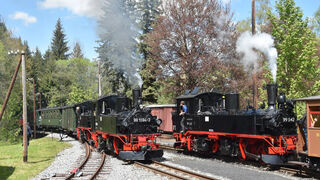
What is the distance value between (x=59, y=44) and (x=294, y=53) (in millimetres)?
73991

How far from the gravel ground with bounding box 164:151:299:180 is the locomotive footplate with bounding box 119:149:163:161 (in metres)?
0.71

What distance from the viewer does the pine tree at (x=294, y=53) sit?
1468 centimetres

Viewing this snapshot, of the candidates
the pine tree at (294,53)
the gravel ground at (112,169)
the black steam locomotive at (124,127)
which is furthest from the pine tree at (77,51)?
the pine tree at (294,53)

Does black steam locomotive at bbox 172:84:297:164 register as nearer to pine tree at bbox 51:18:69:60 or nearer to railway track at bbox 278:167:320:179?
railway track at bbox 278:167:320:179

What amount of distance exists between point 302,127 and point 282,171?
176 centimetres

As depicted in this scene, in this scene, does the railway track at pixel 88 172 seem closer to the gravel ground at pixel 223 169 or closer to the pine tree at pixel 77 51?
the gravel ground at pixel 223 169

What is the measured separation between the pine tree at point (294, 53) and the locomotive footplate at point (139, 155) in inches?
264

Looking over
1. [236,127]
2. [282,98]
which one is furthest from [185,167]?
[282,98]

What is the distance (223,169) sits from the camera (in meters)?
11.3

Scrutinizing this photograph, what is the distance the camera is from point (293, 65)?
49.5 feet

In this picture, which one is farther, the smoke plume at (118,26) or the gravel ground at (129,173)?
the smoke plume at (118,26)

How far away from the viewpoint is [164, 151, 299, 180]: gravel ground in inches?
392

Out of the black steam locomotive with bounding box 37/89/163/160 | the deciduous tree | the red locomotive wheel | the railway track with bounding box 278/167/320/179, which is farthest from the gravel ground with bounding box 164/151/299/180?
the deciduous tree

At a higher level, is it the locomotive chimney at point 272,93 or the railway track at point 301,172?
the locomotive chimney at point 272,93
